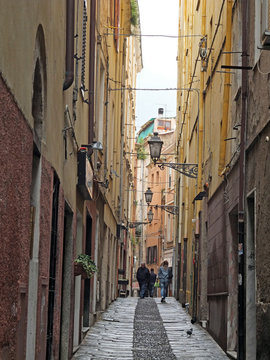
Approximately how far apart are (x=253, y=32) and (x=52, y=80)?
3.12 meters

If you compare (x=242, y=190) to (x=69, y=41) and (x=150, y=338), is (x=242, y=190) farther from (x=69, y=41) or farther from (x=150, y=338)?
(x=150, y=338)

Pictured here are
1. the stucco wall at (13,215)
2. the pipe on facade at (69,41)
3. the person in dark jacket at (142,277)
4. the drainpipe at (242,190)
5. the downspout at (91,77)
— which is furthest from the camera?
the person in dark jacket at (142,277)

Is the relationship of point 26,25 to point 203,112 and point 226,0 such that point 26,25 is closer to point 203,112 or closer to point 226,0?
point 226,0

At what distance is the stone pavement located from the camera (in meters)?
12.0

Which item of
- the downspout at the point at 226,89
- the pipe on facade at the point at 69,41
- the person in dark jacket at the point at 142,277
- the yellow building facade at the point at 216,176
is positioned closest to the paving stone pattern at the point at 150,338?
the yellow building facade at the point at 216,176

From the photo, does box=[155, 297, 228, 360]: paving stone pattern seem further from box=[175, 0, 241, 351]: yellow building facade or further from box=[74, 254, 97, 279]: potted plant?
box=[74, 254, 97, 279]: potted plant

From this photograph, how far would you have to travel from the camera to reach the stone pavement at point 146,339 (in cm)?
1199

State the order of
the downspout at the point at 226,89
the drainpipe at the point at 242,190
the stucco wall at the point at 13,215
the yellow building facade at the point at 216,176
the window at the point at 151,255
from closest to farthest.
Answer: the stucco wall at the point at 13,215 → the drainpipe at the point at 242,190 → the yellow building facade at the point at 216,176 → the downspout at the point at 226,89 → the window at the point at 151,255

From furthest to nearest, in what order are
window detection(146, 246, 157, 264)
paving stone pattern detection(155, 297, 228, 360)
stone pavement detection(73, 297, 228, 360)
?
window detection(146, 246, 157, 264)
paving stone pattern detection(155, 297, 228, 360)
stone pavement detection(73, 297, 228, 360)

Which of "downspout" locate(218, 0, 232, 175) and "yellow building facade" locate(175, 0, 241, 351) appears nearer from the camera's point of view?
"yellow building facade" locate(175, 0, 241, 351)

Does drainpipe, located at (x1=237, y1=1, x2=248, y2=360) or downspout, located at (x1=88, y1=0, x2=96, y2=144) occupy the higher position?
downspout, located at (x1=88, y1=0, x2=96, y2=144)

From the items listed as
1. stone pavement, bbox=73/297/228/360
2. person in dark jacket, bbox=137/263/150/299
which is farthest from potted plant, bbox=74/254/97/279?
person in dark jacket, bbox=137/263/150/299

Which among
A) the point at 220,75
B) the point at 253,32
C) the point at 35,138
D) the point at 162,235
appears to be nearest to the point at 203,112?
the point at 220,75

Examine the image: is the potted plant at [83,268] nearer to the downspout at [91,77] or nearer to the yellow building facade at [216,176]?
the yellow building facade at [216,176]
